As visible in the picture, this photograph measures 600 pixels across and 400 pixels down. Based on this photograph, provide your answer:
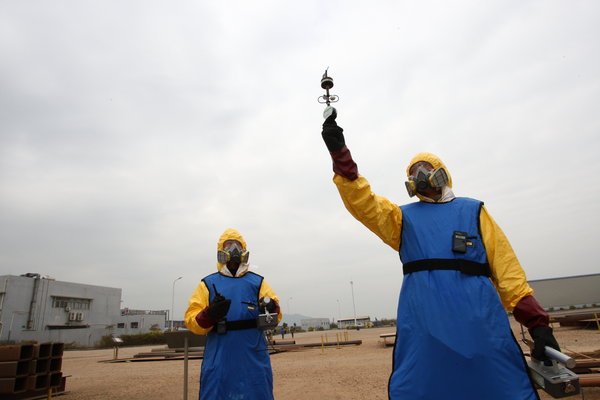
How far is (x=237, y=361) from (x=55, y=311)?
53.1 m

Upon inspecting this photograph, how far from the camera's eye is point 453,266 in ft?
7.77

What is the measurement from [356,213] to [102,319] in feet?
199

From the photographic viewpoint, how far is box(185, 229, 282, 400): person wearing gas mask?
12.7 ft

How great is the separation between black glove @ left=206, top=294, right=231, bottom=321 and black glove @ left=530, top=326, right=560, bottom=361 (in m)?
2.80

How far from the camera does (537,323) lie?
7.36 feet

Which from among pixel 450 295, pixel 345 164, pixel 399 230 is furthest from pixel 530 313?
pixel 345 164

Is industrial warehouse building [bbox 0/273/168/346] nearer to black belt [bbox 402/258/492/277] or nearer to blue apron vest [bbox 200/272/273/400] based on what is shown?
blue apron vest [bbox 200/272/273/400]

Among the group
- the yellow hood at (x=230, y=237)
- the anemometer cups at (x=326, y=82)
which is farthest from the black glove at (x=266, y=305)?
the anemometer cups at (x=326, y=82)

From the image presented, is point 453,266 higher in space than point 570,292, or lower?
lower

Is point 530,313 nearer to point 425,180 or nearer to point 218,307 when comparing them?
point 425,180

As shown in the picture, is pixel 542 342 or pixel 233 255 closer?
pixel 542 342

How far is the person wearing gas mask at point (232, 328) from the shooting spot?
3.88 m

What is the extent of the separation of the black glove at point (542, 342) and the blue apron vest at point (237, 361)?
270 cm

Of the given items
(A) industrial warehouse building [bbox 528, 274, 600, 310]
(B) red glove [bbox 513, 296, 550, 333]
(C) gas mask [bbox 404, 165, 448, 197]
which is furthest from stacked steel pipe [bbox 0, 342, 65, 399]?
(A) industrial warehouse building [bbox 528, 274, 600, 310]
